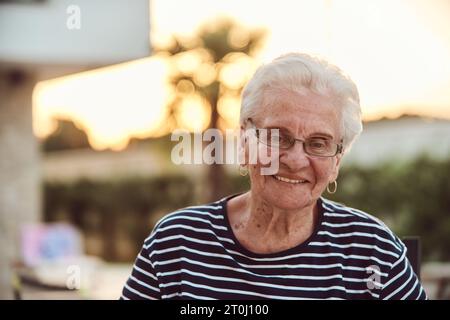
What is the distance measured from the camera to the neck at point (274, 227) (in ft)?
4.62

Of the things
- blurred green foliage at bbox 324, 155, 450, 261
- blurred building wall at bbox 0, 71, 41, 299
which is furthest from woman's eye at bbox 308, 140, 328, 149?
blurred green foliage at bbox 324, 155, 450, 261

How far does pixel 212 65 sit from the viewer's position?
8.67 m

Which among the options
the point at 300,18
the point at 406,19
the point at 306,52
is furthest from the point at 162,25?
the point at 306,52

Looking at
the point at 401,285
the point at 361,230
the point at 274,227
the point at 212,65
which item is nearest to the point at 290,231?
the point at 274,227

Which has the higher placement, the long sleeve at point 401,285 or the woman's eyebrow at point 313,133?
the woman's eyebrow at point 313,133

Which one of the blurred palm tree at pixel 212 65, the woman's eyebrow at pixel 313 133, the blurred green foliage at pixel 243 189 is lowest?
the blurred green foliage at pixel 243 189

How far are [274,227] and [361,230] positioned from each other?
188mm

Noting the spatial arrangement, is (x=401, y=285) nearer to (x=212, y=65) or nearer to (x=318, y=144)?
(x=318, y=144)

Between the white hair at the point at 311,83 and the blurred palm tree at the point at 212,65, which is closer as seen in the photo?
the white hair at the point at 311,83

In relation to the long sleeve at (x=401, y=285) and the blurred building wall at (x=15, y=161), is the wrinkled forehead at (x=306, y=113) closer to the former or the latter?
the long sleeve at (x=401, y=285)

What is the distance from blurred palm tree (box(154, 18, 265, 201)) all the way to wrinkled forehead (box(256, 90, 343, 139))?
6.85 meters

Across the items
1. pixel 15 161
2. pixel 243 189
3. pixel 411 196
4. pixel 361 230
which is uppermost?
pixel 361 230

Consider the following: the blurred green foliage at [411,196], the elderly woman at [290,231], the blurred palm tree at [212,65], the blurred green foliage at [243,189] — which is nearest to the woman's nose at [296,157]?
the elderly woman at [290,231]
